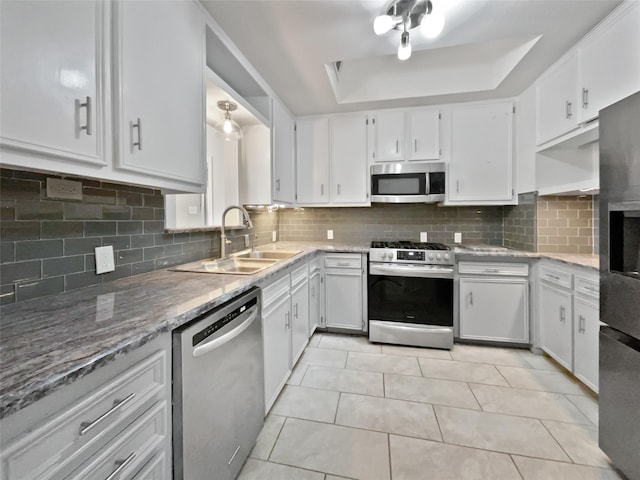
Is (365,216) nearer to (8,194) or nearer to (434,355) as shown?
(434,355)

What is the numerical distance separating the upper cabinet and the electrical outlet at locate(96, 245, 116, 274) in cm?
252

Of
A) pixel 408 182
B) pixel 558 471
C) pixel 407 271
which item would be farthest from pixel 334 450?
pixel 408 182

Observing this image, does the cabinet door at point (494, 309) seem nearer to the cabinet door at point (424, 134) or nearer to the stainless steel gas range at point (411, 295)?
the stainless steel gas range at point (411, 295)

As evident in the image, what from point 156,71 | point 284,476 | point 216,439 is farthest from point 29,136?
point 284,476

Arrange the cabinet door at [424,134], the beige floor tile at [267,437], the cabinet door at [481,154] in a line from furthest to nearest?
1. the cabinet door at [424,134]
2. the cabinet door at [481,154]
3. the beige floor tile at [267,437]

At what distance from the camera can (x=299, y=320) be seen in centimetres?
227

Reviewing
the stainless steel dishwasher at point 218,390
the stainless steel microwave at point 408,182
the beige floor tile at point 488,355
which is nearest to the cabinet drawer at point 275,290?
the stainless steel dishwasher at point 218,390

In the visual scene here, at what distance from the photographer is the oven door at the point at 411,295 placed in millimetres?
2584

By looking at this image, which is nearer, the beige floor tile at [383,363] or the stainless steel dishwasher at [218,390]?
the stainless steel dishwasher at [218,390]

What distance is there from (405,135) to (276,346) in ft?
8.00

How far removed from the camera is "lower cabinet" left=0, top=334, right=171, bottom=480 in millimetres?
512

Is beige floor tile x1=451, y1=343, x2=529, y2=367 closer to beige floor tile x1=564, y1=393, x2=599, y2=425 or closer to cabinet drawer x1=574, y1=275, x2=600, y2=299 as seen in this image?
beige floor tile x1=564, y1=393, x2=599, y2=425

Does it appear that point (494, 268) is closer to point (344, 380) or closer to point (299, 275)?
point (344, 380)

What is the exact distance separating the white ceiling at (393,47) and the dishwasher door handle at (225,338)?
1638mm
